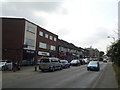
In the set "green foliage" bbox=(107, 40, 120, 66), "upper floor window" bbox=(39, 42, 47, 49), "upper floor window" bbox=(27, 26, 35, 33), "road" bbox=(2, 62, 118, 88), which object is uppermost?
"upper floor window" bbox=(27, 26, 35, 33)

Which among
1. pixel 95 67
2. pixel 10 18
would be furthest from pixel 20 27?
pixel 95 67

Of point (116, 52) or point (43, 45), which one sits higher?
point (43, 45)

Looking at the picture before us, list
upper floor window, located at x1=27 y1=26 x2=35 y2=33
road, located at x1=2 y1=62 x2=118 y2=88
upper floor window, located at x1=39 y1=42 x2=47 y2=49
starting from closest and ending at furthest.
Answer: road, located at x1=2 y1=62 x2=118 y2=88 < upper floor window, located at x1=27 y1=26 x2=35 y2=33 < upper floor window, located at x1=39 y1=42 x2=47 y2=49

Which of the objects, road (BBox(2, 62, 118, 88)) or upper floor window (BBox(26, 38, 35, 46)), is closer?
road (BBox(2, 62, 118, 88))

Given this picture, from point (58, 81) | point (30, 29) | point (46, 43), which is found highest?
point (30, 29)

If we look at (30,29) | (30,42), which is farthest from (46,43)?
(30,29)

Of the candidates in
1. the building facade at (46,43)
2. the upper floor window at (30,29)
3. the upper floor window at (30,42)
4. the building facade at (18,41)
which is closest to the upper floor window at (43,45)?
the building facade at (46,43)

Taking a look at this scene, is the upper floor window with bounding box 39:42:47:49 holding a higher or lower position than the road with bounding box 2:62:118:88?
higher

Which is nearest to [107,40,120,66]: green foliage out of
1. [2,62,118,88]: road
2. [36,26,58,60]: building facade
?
[2,62,118,88]: road

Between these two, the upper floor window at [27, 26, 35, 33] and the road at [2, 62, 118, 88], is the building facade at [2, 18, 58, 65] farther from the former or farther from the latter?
the road at [2, 62, 118, 88]

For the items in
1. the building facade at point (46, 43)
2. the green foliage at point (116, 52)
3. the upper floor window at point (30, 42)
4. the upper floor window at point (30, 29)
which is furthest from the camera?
the building facade at point (46, 43)

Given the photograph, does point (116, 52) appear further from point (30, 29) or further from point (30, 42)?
point (30, 29)

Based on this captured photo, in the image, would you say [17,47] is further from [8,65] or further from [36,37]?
[8,65]

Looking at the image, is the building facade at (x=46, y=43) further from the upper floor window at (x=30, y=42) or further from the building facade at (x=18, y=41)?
the building facade at (x=18, y=41)
